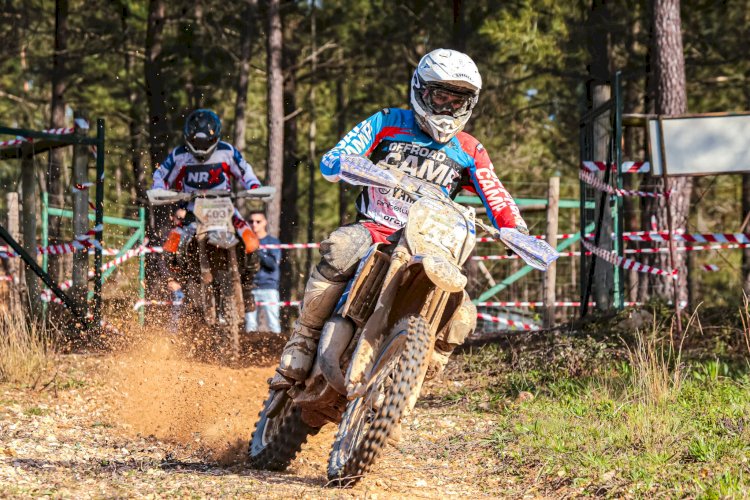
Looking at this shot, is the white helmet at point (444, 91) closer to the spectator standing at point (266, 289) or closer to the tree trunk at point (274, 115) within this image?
the spectator standing at point (266, 289)

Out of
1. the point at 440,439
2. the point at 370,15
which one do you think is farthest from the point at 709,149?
the point at 370,15

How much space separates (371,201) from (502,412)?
2.60m

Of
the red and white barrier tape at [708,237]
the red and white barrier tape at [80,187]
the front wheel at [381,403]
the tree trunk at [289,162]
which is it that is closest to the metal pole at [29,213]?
the red and white barrier tape at [80,187]

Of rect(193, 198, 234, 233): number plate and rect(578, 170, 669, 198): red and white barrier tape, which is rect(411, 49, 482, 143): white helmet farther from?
rect(578, 170, 669, 198): red and white barrier tape

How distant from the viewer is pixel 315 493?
17.1ft

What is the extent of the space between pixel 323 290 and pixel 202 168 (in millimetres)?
5247

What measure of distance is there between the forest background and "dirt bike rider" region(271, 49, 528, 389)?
1155 centimetres

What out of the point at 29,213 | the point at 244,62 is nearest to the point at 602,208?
the point at 29,213

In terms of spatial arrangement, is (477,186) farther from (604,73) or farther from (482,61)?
(482,61)

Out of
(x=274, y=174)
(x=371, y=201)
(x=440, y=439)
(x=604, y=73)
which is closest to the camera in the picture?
(x=371, y=201)

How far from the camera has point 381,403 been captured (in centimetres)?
514

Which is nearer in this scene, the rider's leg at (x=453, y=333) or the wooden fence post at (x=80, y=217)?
the rider's leg at (x=453, y=333)

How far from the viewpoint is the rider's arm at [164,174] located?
10.6 m

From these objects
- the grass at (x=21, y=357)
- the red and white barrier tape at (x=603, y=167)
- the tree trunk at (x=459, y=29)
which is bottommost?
the grass at (x=21, y=357)
